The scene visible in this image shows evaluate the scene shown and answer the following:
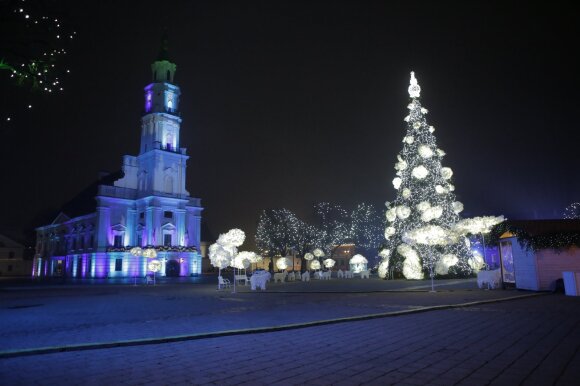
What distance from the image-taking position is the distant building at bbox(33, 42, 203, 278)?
176ft

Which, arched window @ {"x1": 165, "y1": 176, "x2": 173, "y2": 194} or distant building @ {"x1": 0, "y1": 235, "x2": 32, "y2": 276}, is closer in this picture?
arched window @ {"x1": 165, "y1": 176, "x2": 173, "y2": 194}

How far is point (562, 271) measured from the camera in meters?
16.6

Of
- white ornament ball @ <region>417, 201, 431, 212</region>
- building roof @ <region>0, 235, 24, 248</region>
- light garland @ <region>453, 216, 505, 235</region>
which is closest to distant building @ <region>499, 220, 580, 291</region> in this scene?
light garland @ <region>453, 216, 505, 235</region>

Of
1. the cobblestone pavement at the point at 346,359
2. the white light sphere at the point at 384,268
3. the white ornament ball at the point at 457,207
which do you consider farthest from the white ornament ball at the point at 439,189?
the cobblestone pavement at the point at 346,359

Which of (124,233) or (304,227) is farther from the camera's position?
(304,227)

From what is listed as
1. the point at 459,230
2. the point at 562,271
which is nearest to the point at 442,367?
the point at 562,271

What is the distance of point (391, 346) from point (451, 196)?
78.4 feet

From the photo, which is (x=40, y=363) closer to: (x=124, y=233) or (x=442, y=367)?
(x=442, y=367)

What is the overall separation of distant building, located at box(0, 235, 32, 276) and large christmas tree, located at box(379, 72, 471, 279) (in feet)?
270

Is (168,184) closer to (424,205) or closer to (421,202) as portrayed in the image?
(421,202)

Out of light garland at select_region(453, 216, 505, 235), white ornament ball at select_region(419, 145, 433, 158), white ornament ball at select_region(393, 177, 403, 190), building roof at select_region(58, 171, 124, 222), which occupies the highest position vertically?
building roof at select_region(58, 171, 124, 222)

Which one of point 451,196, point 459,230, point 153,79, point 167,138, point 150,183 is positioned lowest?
point 459,230

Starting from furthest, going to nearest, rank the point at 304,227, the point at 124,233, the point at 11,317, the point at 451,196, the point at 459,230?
the point at 304,227 < the point at 124,233 < the point at 451,196 < the point at 459,230 < the point at 11,317

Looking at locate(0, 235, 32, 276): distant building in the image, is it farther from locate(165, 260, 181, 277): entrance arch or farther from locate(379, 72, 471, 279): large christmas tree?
locate(379, 72, 471, 279): large christmas tree
